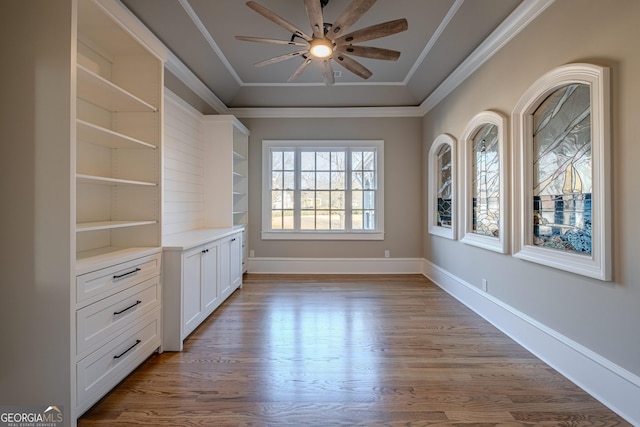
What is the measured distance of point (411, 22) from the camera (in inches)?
123

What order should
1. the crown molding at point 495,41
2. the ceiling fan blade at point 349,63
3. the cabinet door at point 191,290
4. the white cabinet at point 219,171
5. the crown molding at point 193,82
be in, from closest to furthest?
the crown molding at point 495,41 < the cabinet door at point 191,290 < the ceiling fan blade at point 349,63 < the crown molding at point 193,82 < the white cabinet at point 219,171

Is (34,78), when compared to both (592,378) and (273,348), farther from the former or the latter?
(592,378)

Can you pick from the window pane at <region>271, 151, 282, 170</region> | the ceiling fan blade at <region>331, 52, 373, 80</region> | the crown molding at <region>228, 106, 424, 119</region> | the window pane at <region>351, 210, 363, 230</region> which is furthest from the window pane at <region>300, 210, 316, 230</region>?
the ceiling fan blade at <region>331, 52, 373, 80</region>

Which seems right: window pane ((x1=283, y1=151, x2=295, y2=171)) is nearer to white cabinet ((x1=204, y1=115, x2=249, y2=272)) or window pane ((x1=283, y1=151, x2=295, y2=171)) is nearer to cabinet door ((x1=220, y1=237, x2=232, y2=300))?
white cabinet ((x1=204, y1=115, x2=249, y2=272))

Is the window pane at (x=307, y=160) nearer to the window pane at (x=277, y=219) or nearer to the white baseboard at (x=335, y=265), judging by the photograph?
the window pane at (x=277, y=219)

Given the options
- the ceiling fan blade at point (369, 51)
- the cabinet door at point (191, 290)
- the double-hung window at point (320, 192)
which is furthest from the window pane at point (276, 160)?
the ceiling fan blade at point (369, 51)

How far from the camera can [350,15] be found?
2221mm

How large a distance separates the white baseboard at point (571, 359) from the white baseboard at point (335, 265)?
1.84 metres

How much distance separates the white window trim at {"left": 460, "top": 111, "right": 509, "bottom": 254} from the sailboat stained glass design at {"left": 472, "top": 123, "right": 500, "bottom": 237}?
54 mm

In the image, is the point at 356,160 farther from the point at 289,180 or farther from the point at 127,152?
the point at 127,152

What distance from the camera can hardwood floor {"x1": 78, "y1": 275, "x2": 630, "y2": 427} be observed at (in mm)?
1760

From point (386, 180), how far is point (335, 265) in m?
1.74

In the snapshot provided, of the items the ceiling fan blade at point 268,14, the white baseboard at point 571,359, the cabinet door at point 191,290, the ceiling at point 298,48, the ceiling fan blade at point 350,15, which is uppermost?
the ceiling at point 298,48

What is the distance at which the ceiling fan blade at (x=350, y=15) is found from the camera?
210 cm
